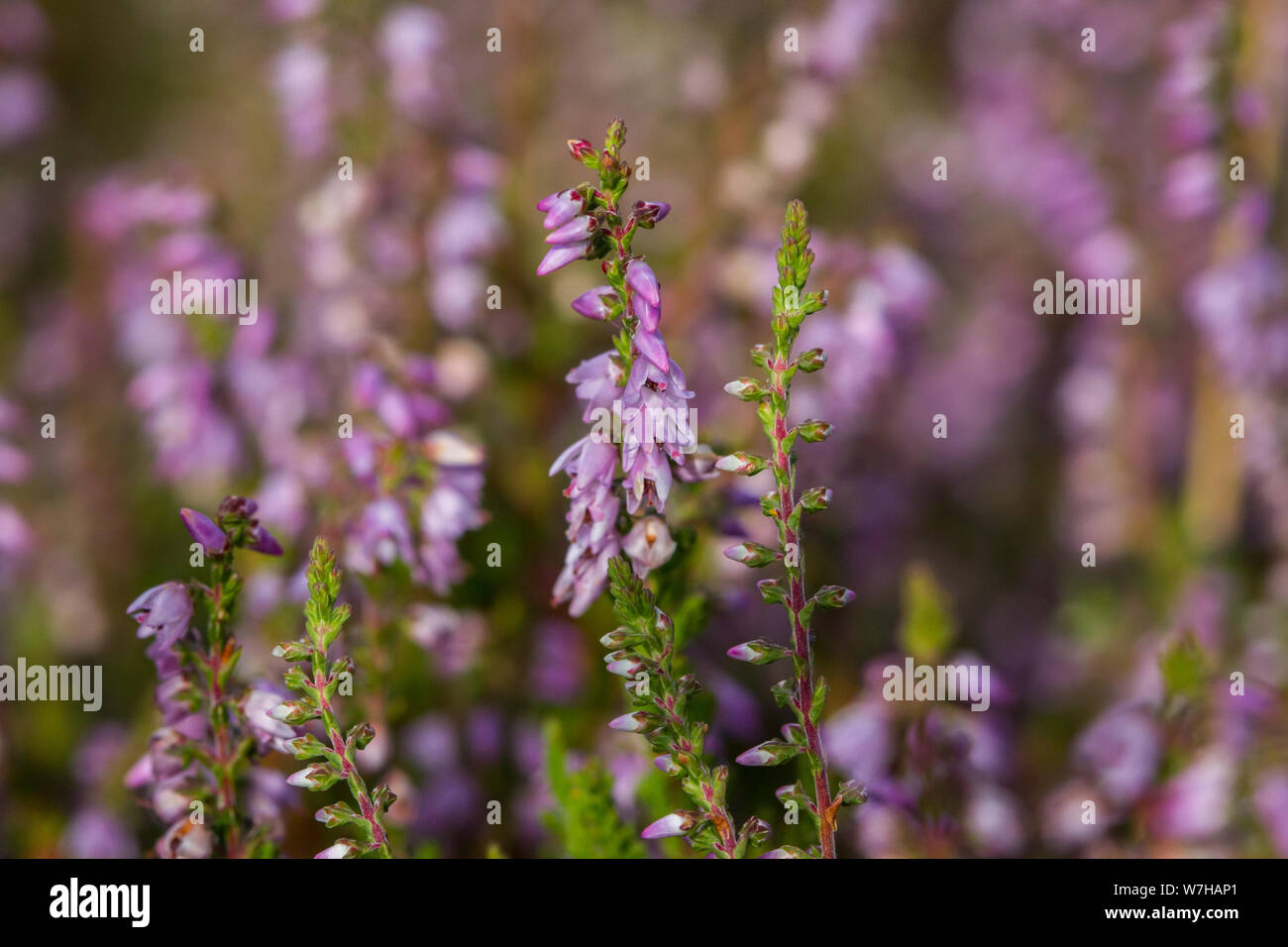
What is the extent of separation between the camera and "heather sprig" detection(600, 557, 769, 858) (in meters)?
1.23

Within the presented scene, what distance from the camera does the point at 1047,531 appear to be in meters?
3.61

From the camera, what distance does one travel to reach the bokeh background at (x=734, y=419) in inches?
75.6

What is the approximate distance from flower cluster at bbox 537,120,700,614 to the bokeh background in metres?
0.33

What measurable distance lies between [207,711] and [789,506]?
799 millimetres

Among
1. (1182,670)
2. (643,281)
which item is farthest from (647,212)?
(1182,670)

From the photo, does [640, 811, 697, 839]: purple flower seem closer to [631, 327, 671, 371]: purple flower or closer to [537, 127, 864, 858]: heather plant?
[537, 127, 864, 858]: heather plant

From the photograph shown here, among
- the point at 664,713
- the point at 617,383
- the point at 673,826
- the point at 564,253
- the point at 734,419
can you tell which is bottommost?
the point at 673,826

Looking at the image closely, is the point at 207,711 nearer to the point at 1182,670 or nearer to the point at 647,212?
the point at 647,212

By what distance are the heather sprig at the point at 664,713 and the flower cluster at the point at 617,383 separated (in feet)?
0.34

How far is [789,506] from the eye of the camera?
1247 millimetres

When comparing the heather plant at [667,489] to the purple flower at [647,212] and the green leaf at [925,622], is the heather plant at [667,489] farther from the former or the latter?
the green leaf at [925,622]

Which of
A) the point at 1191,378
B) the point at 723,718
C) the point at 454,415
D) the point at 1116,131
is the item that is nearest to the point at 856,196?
the point at 1116,131

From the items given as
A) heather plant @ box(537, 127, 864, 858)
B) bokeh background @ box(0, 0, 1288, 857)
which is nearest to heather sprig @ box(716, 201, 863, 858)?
heather plant @ box(537, 127, 864, 858)

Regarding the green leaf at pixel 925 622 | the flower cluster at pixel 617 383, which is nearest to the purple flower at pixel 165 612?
the flower cluster at pixel 617 383
